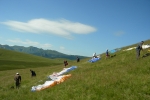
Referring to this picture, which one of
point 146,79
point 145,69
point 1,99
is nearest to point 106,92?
point 146,79

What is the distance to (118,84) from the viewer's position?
14.4m

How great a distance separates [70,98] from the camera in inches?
527

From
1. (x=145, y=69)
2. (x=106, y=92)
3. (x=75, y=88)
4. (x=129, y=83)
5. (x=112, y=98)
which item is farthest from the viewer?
(x=145, y=69)

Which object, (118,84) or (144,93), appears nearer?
(144,93)

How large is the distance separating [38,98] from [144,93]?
7909 mm

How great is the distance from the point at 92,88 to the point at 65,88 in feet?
8.27

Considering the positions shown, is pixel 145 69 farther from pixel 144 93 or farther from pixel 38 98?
pixel 38 98

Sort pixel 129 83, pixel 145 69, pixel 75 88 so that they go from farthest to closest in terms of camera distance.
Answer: pixel 145 69
pixel 75 88
pixel 129 83

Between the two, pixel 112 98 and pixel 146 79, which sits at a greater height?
pixel 146 79

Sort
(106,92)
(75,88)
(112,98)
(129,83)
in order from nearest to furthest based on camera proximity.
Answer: (112,98) → (106,92) → (129,83) → (75,88)

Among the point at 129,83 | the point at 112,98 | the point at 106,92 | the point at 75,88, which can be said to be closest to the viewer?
the point at 112,98

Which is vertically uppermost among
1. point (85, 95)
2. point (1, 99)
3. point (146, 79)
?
point (146, 79)

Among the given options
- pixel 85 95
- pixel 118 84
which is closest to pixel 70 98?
pixel 85 95

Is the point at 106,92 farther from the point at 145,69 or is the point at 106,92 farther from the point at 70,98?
the point at 145,69
